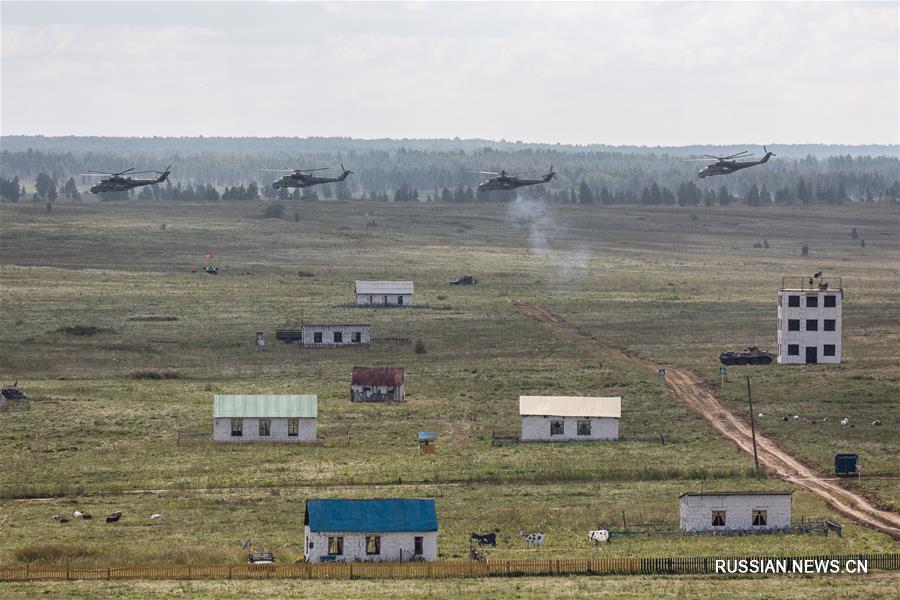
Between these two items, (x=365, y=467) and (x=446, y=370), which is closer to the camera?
(x=365, y=467)

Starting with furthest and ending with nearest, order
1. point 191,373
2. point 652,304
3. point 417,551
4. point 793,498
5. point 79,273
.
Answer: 1. point 79,273
2. point 652,304
3. point 191,373
4. point 793,498
5. point 417,551

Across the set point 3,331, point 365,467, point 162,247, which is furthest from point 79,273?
point 365,467

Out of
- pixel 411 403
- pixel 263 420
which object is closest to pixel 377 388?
pixel 411 403

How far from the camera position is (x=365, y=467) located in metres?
64.6

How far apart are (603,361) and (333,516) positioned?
46806 millimetres

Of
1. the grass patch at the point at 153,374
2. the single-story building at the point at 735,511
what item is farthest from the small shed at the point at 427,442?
the grass patch at the point at 153,374

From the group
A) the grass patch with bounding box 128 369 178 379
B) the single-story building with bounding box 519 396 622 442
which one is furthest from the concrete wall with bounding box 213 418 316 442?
the grass patch with bounding box 128 369 178 379

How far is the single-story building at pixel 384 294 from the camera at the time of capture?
123750 millimetres

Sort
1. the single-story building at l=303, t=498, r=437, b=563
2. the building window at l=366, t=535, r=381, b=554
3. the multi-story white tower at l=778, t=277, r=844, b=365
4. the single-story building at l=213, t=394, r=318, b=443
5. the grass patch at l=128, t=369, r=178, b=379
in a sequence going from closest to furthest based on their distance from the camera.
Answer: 1. the single-story building at l=303, t=498, r=437, b=563
2. the building window at l=366, t=535, r=381, b=554
3. the single-story building at l=213, t=394, r=318, b=443
4. the grass patch at l=128, t=369, r=178, b=379
5. the multi-story white tower at l=778, t=277, r=844, b=365

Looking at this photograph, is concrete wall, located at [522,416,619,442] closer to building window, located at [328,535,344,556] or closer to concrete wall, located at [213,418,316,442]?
concrete wall, located at [213,418,316,442]

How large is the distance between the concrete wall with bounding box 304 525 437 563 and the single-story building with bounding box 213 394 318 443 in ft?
69.3

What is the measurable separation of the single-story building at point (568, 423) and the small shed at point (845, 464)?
1148 cm

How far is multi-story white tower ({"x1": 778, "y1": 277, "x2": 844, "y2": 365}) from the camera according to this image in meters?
92.4

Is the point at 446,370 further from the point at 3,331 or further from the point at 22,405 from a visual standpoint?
the point at 3,331
